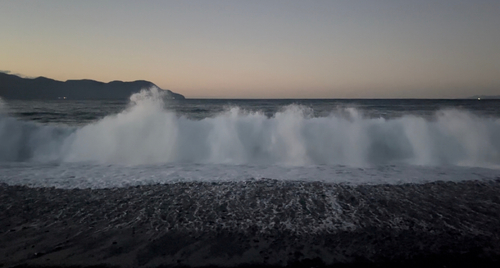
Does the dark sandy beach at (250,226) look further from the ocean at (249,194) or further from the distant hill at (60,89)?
the distant hill at (60,89)

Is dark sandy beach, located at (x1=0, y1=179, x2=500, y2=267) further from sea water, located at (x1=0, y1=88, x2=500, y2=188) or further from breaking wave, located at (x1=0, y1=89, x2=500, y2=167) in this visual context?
breaking wave, located at (x1=0, y1=89, x2=500, y2=167)

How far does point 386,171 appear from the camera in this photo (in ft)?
28.7

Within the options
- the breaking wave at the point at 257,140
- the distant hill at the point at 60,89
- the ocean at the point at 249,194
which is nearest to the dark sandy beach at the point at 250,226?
the ocean at the point at 249,194

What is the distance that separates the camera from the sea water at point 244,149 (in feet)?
26.6

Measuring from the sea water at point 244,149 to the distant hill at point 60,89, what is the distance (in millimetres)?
68912

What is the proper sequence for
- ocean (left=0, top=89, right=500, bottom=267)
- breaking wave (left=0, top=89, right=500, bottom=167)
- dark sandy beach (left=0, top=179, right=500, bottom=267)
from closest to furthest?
dark sandy beach (left=0, top=179, right=500, bottom=267), ocean (left=0, top=89, right=500, bottom=267), breaking wave (left=0, top=89, right=500, bottom=167)

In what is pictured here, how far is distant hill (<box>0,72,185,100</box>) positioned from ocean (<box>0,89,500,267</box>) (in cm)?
7125

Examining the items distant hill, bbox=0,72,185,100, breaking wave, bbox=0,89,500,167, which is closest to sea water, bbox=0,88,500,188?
breaking wave, bbox=0,89,500,167

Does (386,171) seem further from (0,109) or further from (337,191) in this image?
(0,109)

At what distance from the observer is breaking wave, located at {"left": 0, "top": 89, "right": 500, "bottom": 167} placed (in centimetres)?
1048

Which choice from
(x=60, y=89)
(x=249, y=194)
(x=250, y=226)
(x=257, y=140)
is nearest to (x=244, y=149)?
(x=257, y=140)

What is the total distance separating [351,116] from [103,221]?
1258 cm

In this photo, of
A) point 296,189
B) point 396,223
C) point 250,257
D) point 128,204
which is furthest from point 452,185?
point 128,204

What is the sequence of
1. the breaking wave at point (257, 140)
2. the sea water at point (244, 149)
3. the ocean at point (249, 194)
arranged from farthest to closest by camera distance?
the breaking wave at point (257, 140) < the sea water at point (244, 149) < the ocean at point (249, 194)
